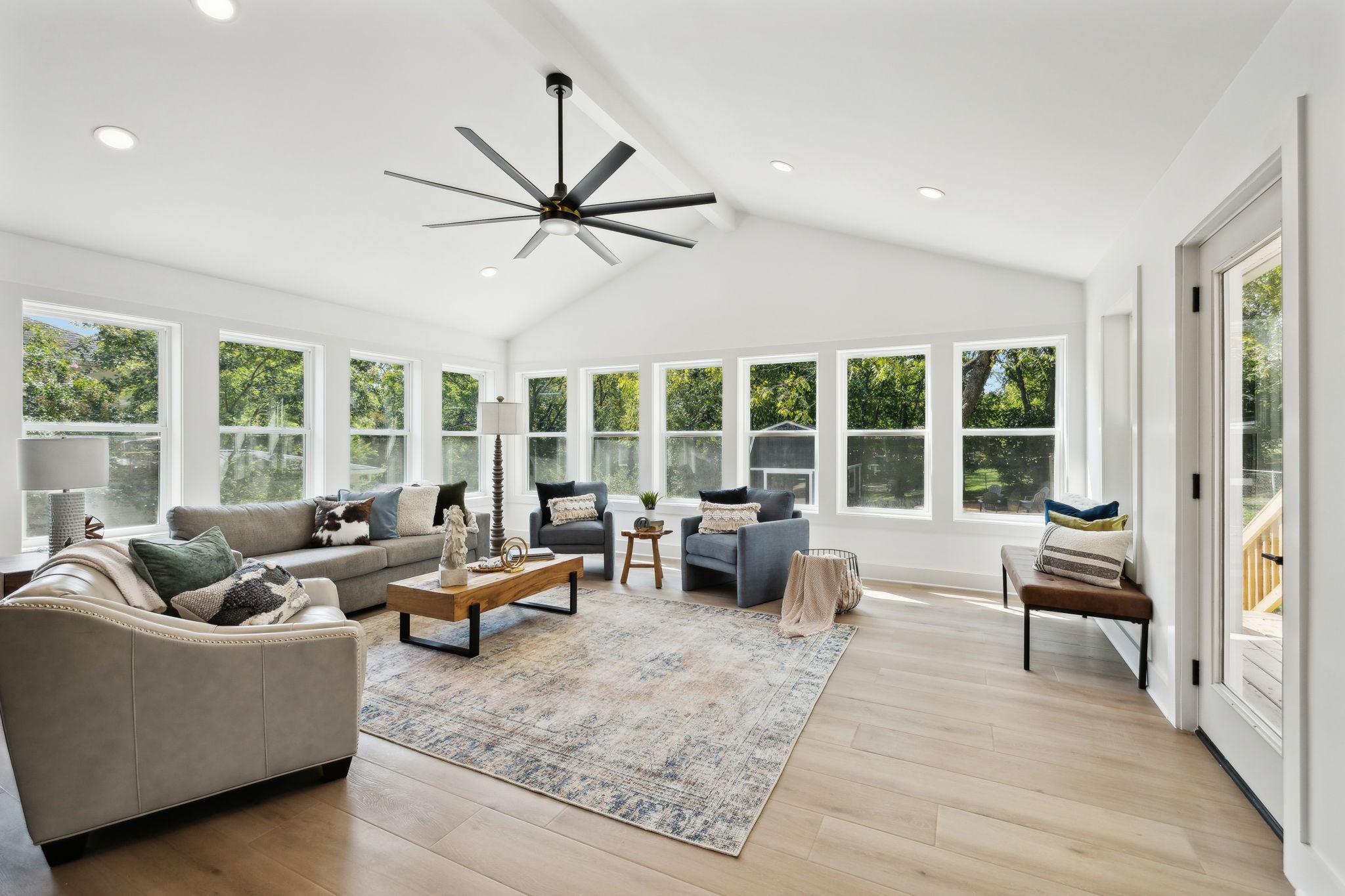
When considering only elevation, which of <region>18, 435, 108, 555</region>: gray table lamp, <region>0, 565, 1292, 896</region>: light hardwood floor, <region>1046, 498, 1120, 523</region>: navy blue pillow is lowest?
<region>0, 565, 1292, 896</region>: light hardwood floor

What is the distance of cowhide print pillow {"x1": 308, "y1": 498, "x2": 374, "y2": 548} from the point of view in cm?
439

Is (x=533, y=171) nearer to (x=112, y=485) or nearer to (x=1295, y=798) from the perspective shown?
(x=112, y=485)

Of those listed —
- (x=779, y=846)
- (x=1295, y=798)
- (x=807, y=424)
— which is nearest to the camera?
(x=1295, y=798)

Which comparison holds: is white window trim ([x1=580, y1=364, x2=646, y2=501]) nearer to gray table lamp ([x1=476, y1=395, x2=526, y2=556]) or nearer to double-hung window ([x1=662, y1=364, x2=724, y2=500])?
double-hung window ([x1=662, y1=364, x2=724, y2=500])

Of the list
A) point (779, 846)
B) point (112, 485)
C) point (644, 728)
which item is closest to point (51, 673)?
point (644, 728)

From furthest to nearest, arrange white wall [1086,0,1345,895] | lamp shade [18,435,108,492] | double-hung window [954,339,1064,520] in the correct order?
double-hung window [954,339,1064,520], lamp shade [18,435,108,492], white wall [1086,0,1345,895]

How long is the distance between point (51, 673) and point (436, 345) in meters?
5.07

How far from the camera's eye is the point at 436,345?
6.34 metres

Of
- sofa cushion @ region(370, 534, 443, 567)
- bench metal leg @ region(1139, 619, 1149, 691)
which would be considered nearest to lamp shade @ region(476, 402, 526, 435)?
sofa cushion @ region(370, 534, 443, 567)

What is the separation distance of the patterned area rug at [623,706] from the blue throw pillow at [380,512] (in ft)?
2.76

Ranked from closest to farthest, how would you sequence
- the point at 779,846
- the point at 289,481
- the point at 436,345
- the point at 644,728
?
1. the point at 779,846
2. the point at 644,728
3. the point at 289,481
4. the point at 436,345

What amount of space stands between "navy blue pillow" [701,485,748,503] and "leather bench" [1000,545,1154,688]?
2.27 m

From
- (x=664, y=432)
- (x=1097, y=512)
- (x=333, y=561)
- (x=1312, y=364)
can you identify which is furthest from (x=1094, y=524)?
(x=333, y=561)

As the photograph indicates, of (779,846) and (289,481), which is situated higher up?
(289,481)
